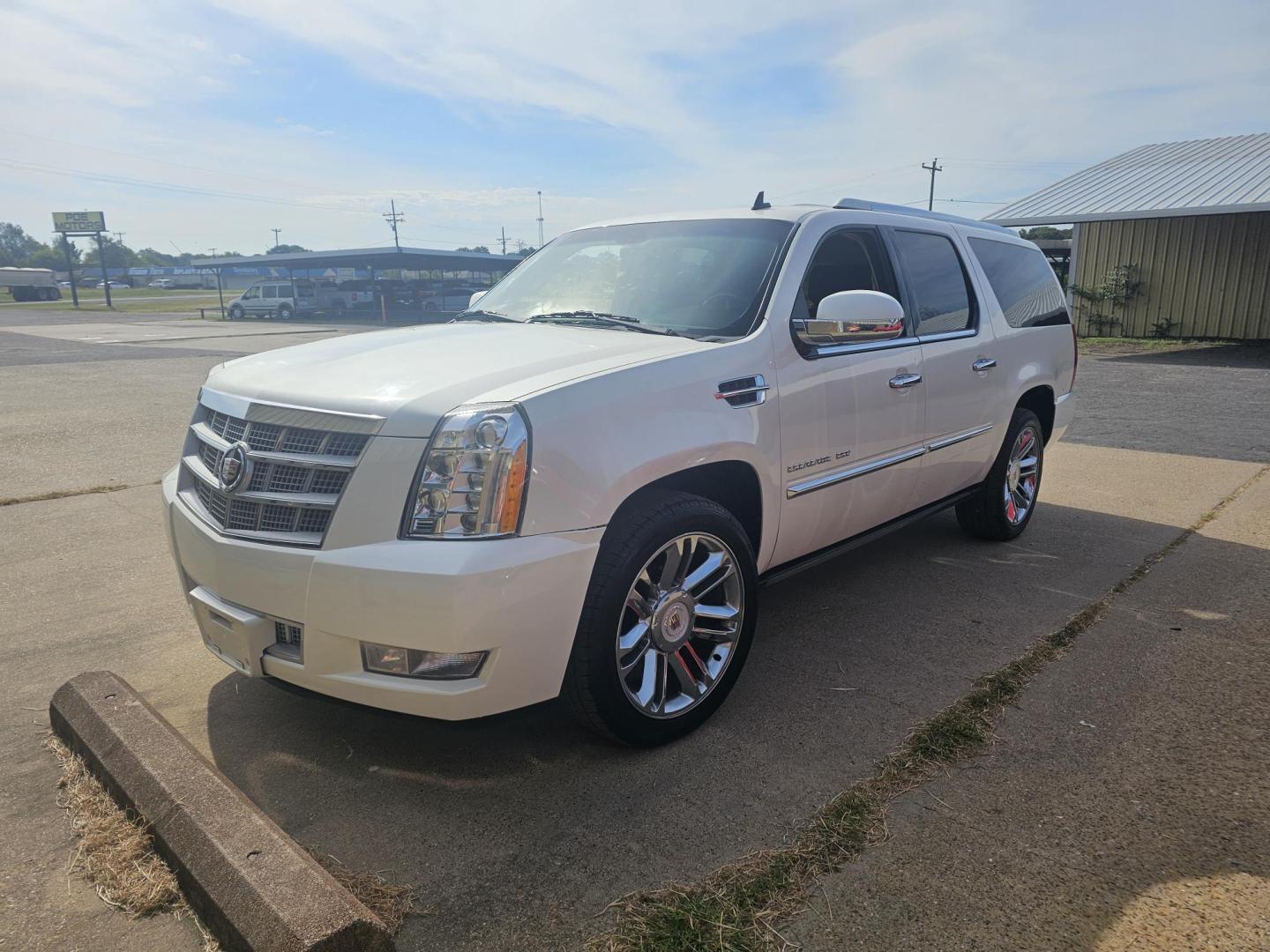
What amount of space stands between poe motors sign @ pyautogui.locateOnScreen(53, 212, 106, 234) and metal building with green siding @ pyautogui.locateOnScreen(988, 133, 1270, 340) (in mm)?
77700

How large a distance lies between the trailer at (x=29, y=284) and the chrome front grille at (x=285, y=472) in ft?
284

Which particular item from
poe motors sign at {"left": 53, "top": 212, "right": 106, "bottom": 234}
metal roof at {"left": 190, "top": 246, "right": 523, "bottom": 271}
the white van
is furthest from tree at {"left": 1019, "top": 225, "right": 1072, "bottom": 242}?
poe motors sign at {"left": 53, "top": 212, "right": 106, "bottom": 234}

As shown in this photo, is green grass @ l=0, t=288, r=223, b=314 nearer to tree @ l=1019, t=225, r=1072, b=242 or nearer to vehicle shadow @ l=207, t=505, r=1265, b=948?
tree @ l=1019, t=225, r=1072, b=242

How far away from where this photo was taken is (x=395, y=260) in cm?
5688

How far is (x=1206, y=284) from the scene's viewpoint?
21.8 metres

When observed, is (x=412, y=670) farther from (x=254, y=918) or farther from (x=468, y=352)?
(x=468, y=352)

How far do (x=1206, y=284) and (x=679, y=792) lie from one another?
23.9 metres

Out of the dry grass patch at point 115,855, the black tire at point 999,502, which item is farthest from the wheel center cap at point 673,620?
the black tire at point 999,502

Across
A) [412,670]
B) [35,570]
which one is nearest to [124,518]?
[35,570]

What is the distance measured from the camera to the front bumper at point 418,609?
253cm

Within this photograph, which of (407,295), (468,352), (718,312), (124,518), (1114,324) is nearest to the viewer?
(468,352)

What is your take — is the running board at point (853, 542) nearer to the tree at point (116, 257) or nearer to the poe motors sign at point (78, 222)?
the poe motors sign at point (78, 222)

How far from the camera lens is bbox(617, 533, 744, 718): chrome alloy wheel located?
303 centimetres

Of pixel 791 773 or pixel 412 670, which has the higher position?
pixel 412 670
